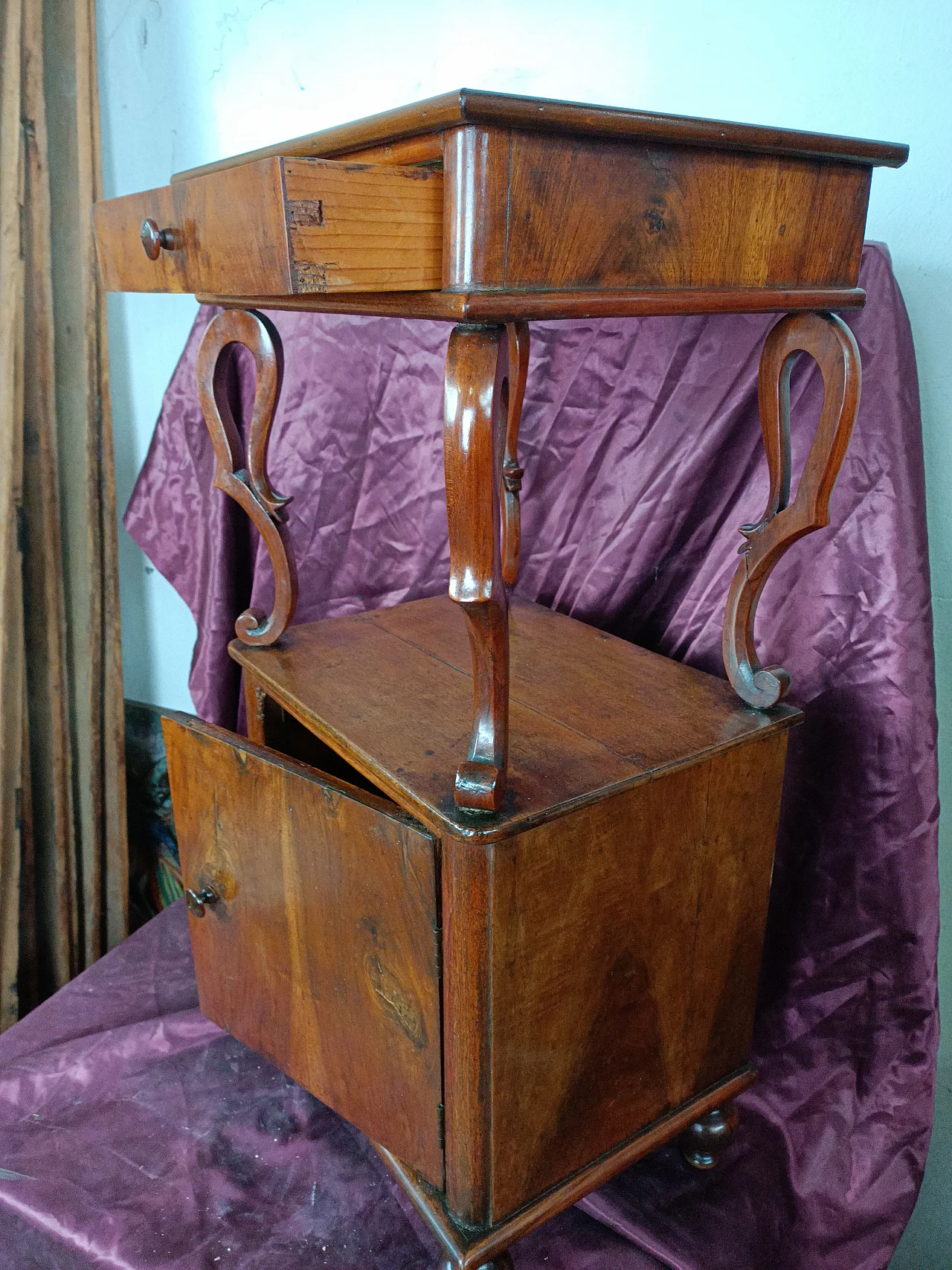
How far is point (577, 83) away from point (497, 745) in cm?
82

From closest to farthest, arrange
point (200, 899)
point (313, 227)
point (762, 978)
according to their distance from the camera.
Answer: point (313, 227) < point (200, 899) < point (762, 978)

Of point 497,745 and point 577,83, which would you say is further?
point 577,83

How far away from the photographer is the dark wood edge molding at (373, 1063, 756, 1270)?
79 centimetres

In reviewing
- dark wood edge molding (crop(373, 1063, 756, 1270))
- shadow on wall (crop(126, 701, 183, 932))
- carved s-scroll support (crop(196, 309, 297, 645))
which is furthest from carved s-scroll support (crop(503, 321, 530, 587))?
shadow on wall (crop(126, 701, 183, 932))

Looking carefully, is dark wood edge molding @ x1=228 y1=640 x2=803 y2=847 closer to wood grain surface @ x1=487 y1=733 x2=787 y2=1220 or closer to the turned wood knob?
wood grain surface @ x1=487 y1=733 x2=787 y2=1220

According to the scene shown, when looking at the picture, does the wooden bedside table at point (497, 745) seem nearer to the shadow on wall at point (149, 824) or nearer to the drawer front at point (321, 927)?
the drawer front at point (321, 927)

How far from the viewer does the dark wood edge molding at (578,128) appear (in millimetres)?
554

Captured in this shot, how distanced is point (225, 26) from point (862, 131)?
0.97m

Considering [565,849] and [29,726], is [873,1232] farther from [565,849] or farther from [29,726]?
[29,726]

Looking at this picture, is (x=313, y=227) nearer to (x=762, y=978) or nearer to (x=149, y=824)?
(x=762, y=978)

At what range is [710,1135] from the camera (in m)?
0.96

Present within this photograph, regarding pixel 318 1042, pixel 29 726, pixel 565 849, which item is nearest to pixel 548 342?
pixel 565 849

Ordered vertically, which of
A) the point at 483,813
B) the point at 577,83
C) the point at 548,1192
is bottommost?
the point at 548,1192

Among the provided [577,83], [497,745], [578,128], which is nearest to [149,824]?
[497,745]
